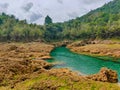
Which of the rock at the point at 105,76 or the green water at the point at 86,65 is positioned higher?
the rock at the point at 105,76

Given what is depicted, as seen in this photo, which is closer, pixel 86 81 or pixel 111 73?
pixel 86 81

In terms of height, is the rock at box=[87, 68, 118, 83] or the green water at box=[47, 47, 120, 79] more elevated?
the rock at box=[87, 68, 118, 83]

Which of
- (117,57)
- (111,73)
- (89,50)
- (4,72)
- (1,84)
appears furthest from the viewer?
(89,50)

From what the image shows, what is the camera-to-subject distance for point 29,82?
50.3 meters

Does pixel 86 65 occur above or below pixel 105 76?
below

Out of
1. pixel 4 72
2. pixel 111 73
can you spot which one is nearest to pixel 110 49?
pixel 111 73

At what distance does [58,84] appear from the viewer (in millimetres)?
47344

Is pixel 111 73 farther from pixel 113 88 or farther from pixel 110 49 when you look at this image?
pixel 110 49

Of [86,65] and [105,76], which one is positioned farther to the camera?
[86,65]

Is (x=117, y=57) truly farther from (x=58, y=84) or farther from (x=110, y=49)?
(x=58, y=84)

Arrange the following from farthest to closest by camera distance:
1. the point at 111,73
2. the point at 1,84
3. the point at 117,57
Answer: the point at 117,57, the point at 111,73, the point at 1,84

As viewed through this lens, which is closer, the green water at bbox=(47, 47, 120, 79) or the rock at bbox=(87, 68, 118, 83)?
the rock at bbox=(87, 68, 118, 83)

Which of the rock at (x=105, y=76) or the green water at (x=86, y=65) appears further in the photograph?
the green water at (x=86, y=65)

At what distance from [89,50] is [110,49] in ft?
49.1
